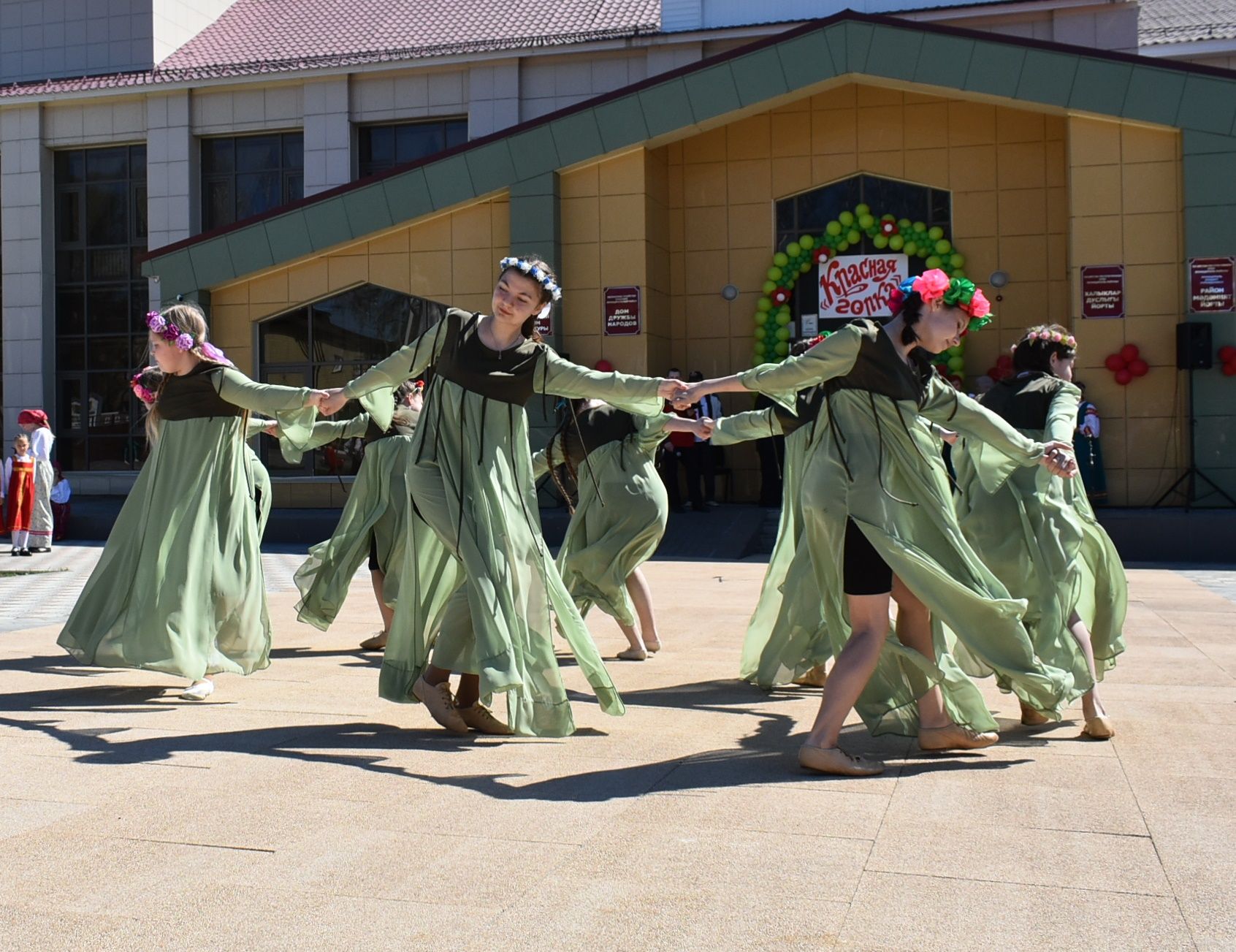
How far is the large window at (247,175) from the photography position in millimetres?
26297

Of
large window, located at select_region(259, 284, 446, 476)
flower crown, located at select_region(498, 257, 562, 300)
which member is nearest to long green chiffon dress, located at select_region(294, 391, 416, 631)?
flower crown, located at select_region(498, 257, 562, 300)

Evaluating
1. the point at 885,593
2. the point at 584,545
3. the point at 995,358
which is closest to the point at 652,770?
the point at 885,593

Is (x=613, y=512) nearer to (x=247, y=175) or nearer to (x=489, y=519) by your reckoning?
(x=489, y=519)

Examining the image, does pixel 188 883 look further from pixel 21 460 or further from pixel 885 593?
pixel 21 460

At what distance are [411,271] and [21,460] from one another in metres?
6.02

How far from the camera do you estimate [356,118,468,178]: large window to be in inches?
1009

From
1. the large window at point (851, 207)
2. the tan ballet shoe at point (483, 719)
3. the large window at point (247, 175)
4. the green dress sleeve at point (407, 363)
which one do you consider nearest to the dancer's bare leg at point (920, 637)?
the tan ballet shoe at point (483, 719)

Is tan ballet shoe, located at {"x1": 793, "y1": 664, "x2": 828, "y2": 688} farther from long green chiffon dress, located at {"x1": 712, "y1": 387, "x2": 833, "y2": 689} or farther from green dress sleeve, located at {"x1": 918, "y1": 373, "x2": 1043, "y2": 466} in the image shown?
green dress sleeve, located at {"x1": 918, "y1": 373, "x2": 1043, "y2": 466}

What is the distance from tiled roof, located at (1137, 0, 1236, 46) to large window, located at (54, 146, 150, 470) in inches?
739

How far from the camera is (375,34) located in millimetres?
27266

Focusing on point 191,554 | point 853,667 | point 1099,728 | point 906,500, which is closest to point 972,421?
point 906,500

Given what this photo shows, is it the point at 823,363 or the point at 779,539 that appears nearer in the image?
the point at 823,363

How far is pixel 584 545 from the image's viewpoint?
8445mm

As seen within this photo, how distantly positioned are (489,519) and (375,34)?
2377 centimetres
